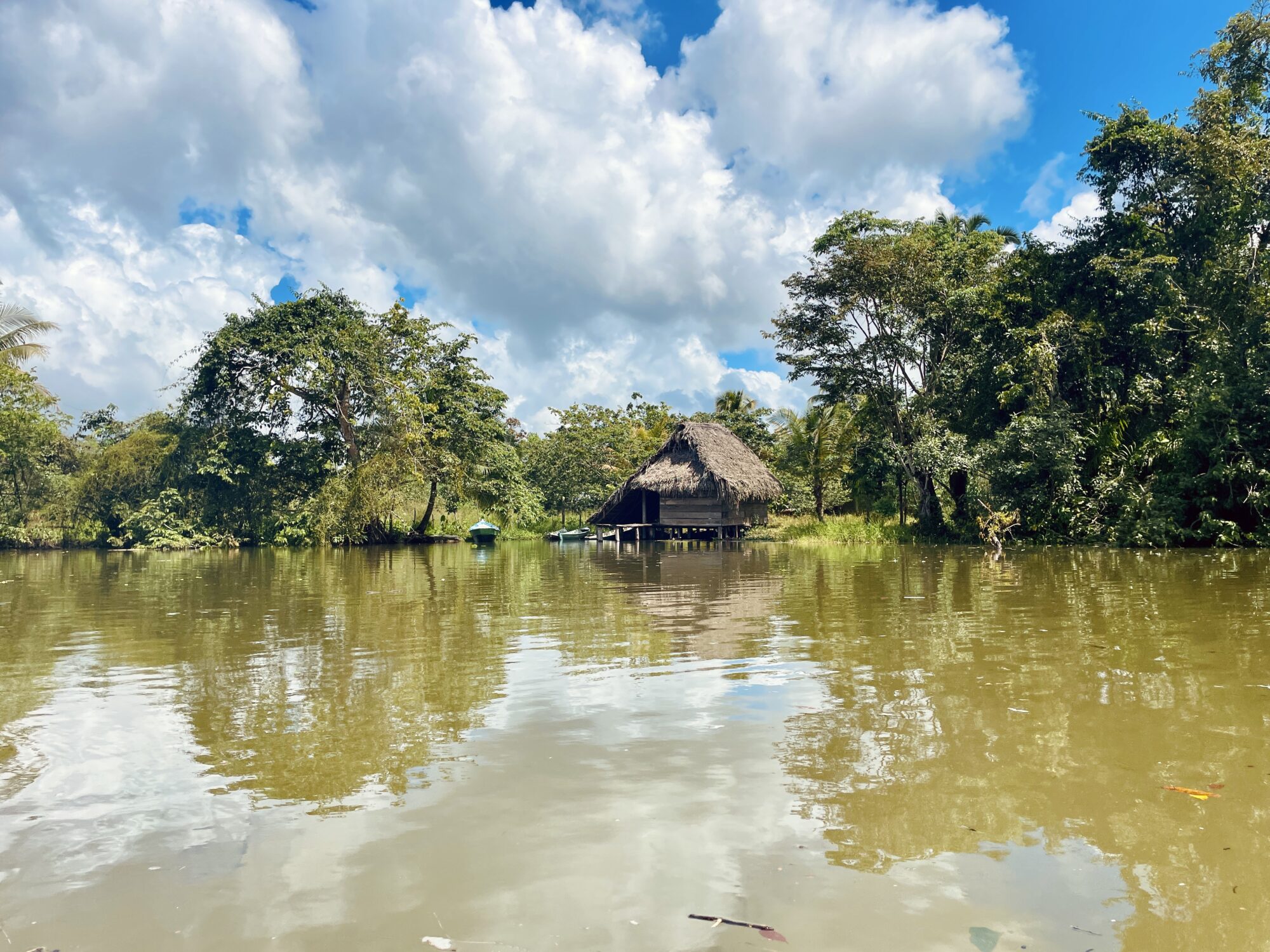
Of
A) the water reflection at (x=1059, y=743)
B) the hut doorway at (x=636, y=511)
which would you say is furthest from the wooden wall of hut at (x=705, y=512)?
the water reflection at (x=1059, y=743)

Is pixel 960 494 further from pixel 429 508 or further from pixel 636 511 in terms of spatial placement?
pixel 429 508

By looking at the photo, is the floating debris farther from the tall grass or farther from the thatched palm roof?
the thatched palm roof

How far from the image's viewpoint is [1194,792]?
326cm

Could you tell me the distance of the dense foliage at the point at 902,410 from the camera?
17344 millimetres

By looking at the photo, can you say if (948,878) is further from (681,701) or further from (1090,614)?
(1090,614)

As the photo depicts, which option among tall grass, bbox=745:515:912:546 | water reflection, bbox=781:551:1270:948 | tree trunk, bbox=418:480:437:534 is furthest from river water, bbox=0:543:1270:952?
tree trunk, bbox=418:480:437:534

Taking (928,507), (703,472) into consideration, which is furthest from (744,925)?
(703,472)

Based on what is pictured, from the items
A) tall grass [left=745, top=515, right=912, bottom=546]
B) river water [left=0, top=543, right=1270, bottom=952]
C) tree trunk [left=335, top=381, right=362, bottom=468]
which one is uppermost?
tree trunk [left=335, top=381, right=362, bottom=468]

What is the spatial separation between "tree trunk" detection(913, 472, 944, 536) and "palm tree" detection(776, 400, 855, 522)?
5053 mm

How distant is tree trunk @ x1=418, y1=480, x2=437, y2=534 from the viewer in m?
30.9

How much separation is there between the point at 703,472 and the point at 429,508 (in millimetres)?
10542

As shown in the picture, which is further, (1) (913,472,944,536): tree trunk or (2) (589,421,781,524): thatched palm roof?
(2) (589,421,781,524): thatched palm roof

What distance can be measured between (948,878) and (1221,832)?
42.6 inches

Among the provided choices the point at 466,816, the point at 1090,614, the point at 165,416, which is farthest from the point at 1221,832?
the point at 165,416
